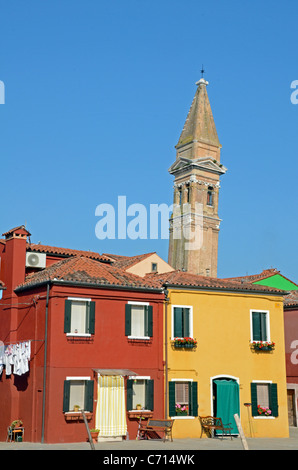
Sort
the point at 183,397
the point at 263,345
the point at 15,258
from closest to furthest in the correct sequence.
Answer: the point at 183,397 → the point at 15,258 → the point at 263,345

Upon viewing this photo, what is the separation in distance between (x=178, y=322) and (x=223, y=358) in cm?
273

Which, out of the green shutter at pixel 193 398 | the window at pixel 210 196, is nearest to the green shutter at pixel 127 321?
the green shutter at pixel 193 398

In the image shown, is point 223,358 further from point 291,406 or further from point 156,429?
→ point 291,406

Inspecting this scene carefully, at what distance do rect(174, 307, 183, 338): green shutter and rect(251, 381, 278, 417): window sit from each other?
13.9 ft

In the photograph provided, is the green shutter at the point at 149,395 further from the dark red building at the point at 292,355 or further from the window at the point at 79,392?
the dark red building at the point at 292,355

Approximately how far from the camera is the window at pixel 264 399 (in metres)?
32.2

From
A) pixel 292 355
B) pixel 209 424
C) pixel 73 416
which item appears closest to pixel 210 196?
pixel 292 355

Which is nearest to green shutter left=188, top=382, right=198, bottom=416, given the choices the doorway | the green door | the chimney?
the green door

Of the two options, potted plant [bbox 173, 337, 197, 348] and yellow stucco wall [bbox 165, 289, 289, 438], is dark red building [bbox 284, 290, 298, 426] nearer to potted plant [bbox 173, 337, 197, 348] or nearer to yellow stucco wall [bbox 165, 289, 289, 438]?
yellow stucco wall [bbox 165, 289, 289, 438]

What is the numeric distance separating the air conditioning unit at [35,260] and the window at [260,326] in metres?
10.1

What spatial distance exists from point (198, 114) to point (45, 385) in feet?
217

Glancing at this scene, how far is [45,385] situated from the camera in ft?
92.5

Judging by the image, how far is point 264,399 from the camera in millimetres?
32656
